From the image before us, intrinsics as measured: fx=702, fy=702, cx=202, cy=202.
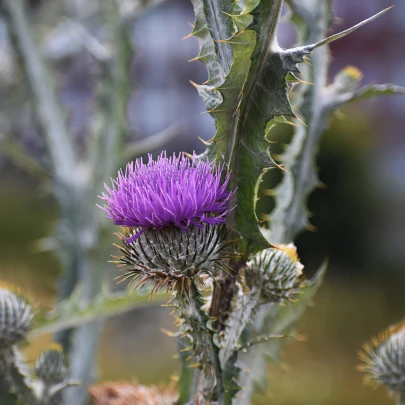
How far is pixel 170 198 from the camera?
1.34 metres

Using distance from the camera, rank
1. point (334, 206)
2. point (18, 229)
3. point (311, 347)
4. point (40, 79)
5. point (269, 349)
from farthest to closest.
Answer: point (18, 229) → point (334, 206) → point (311, 347) → point (40, 79) → point (269, 349)

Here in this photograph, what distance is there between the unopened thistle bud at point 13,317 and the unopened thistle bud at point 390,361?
0.94 metres

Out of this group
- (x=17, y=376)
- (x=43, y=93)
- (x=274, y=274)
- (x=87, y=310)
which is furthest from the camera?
(x=43, y=93)

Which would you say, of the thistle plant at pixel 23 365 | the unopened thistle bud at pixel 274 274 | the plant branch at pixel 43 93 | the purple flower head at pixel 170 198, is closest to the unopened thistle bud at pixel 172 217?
the purple flower head at pixel 170 198

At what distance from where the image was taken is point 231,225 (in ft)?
4.76

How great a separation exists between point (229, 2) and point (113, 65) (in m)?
1.70

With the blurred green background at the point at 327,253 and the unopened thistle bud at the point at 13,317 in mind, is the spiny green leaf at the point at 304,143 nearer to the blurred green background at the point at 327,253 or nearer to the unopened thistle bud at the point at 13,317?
the blurred green background at the point at 327,253

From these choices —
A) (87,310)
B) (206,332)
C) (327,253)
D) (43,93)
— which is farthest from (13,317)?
(327,253)

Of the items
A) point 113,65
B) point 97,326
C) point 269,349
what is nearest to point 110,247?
point 97,326

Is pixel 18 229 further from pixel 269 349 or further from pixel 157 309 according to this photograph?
pixel 269 349

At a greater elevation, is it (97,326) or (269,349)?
(97,326)

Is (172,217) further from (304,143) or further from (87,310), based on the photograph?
(87,310)

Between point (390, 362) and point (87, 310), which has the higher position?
point (87, 310)

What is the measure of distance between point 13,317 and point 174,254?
74cm
